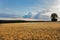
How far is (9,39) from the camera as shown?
13.7m

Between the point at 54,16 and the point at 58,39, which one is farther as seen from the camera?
the point at 54,16

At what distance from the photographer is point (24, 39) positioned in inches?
544

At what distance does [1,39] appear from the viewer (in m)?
14.1

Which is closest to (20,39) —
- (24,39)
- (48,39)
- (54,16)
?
(24,39)

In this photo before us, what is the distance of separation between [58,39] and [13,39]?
392 cm

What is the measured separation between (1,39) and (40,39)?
3475 millimetres

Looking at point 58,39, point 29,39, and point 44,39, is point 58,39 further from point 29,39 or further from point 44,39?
point 29,39

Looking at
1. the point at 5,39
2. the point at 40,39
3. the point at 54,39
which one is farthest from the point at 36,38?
the point at 5,39

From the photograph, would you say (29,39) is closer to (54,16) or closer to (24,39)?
(24,39)

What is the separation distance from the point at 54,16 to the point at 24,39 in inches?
2504

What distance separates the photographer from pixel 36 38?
47.4ft

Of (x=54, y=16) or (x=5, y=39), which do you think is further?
(x=54, y=16)

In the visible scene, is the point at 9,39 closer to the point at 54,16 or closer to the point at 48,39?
the point at 48,39

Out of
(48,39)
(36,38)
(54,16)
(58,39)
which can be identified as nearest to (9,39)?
(36,38)
